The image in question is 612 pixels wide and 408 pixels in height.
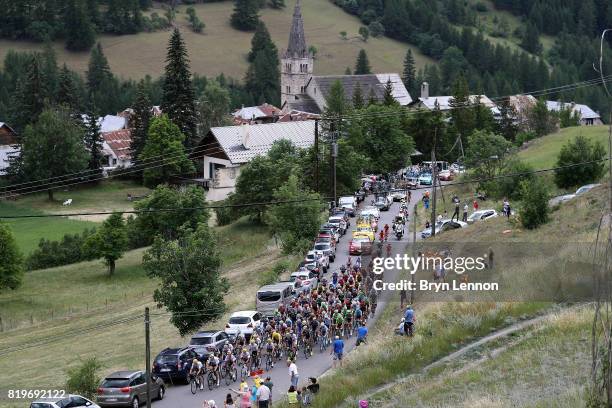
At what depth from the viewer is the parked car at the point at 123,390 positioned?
28.6 m

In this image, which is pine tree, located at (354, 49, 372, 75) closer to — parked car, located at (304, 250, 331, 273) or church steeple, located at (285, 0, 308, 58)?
church steeple, located at (285, 0, 308, 58)

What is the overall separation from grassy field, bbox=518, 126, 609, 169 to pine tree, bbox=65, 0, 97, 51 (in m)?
113

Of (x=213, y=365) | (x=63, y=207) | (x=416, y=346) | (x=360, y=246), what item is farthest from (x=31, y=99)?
(x=416, y=346)

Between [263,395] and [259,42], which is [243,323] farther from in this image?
[259,42]

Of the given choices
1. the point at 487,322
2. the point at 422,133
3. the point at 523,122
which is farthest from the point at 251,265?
the point at 523,122

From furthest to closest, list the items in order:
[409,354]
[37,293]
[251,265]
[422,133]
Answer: [422,133] < [37,293] < [251,265] < [409,354]

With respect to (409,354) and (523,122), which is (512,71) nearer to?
(523,122)

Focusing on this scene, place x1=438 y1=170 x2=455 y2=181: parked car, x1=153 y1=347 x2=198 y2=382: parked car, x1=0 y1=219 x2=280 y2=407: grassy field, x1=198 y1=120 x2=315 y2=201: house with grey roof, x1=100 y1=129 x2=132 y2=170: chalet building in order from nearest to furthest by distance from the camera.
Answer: x1=153 y1=347 x2=198 y2=382: parked car < x1=0 y1=219 x2=280 y2=407: grassy field < x1=438 y1=170 x2=455 y2=181: parked car < x1=198 y1=120 x2=315 y2=201: house with grey roof < x1=100 y1=129 x2=132 y2=170: chalet building

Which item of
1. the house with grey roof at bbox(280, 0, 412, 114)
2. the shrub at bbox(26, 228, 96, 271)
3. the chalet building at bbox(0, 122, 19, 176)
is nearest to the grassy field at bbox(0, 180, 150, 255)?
the shrub at bbox(26, 228, 96, 271)

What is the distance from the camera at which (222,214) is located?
251 feet

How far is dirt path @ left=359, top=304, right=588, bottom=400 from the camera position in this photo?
2548cm

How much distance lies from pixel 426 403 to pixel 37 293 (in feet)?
153

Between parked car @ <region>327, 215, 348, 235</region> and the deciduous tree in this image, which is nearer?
the deciduous tree

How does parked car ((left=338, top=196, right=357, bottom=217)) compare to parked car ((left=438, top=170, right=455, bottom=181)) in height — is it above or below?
above
